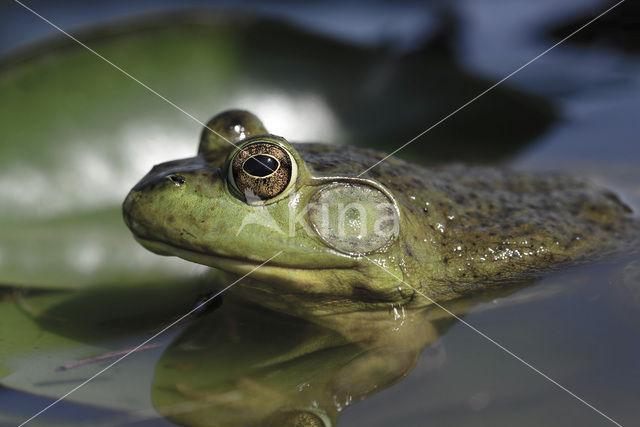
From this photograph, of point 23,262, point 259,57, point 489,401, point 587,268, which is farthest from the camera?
point 259,57

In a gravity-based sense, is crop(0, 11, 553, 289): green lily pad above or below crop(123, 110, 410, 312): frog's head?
above

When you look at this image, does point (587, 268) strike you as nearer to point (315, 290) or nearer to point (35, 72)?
point (315, 290)

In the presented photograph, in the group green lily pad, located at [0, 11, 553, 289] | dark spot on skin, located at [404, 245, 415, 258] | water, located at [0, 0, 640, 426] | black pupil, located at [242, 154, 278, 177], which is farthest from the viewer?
green lily pad, located at [0, 11, 553, 289]

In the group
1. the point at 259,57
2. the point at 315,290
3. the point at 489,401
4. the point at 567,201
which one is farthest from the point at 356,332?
the point at 259,57

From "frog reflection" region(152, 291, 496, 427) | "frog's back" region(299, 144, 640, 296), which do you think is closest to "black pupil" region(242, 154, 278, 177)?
"frog's back" region(299, 144, 640, 296)

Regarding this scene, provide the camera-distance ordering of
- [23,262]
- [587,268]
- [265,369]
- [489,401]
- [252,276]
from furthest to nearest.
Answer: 1. [23,262]
2. [587,268]
3. [252,276]
4. [265,369]
5. [489,401]

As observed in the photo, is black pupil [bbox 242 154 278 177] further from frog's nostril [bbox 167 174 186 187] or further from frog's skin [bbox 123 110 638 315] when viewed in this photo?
frog's nostril [bbox 167 174 186 187]

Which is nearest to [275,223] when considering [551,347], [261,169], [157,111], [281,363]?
[261,169]

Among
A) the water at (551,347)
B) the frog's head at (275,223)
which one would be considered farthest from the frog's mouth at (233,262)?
the water at (551,347)

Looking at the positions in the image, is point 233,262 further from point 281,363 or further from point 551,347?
point 551,347
